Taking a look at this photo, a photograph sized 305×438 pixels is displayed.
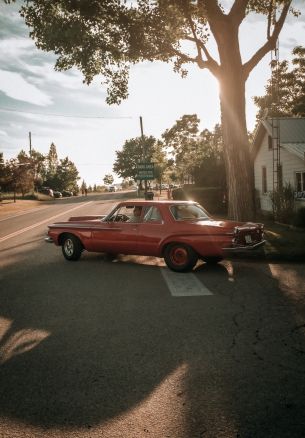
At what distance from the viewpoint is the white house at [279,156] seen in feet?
61.1

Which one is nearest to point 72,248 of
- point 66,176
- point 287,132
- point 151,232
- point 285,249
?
point 151,232

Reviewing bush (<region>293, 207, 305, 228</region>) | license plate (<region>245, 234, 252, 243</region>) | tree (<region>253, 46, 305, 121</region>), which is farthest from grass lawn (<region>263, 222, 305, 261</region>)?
tree (<region>253, 46, 305, 121</region>)

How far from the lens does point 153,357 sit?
3900 millimetres

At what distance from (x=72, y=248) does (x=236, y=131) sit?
607cm

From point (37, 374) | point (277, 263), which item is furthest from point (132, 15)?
point (37, 374)

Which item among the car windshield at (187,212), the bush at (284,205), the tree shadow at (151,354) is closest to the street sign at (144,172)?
the bush at (284,205)

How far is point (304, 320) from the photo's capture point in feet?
16.1

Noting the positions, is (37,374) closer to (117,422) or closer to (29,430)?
(29,430)

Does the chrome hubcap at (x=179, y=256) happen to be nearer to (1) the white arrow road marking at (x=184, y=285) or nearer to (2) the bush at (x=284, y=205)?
(1) the white arrow road marking at (x=184, y=285)

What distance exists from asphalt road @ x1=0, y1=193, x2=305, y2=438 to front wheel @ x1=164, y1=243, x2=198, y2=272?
45 centimetres

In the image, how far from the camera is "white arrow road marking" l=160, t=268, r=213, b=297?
20.5 feet

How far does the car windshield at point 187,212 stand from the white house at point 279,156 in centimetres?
1004

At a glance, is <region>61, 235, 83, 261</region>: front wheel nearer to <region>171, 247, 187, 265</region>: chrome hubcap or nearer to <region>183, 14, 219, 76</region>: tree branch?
<region>171, 247, 187, 265</region>: chrome hubcap

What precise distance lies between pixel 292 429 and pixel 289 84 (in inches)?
1748
